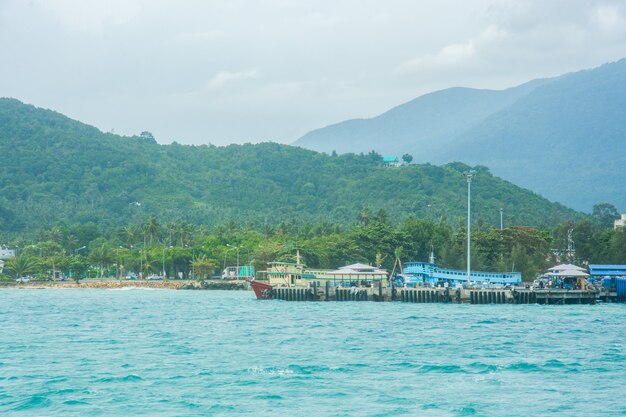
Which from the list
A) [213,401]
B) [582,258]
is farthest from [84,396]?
[582,258]

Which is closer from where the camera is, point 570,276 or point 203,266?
point 570,276

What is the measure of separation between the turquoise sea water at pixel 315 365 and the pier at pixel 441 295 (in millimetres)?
15439

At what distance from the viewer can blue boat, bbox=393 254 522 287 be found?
10525cm

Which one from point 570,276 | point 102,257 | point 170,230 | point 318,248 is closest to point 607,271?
point 570,276

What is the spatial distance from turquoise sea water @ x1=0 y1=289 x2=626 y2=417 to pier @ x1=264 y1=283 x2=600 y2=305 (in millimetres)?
15439

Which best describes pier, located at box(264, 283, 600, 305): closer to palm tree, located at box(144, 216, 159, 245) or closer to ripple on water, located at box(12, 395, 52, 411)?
ripple on water, located at box(12, 395, 52, 411)

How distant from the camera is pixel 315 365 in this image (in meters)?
46.0

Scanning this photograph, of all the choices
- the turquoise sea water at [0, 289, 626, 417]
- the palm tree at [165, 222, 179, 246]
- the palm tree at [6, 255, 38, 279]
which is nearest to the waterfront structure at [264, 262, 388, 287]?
the turquoise sea water at [0, 289, 626, 417]

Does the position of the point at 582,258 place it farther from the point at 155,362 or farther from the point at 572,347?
the point at 155,362

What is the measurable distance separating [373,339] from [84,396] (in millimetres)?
23699

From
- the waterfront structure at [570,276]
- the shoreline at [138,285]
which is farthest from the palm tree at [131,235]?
the waterfront structure at [570,276]

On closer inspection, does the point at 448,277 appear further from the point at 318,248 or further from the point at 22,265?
the point at 22,265

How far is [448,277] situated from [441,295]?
31.8 ft

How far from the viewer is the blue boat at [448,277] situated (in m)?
105
